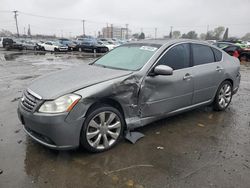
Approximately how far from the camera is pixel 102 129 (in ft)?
9.30

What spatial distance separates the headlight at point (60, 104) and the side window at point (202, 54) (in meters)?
2.42

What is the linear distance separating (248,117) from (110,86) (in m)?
3.24

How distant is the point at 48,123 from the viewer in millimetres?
2436

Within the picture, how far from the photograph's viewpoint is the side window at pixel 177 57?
3.36 meters

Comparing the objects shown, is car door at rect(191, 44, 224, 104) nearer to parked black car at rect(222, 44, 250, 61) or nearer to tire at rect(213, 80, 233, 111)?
tire at rect(213, 80, 233, 111)

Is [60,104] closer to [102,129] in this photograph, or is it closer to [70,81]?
[70,81]

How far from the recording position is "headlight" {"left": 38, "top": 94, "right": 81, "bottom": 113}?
97.3 inches

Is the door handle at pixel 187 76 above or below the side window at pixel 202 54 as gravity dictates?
below

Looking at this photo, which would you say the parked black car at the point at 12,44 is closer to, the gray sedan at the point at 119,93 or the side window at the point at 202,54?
the gray sedan at the point at 119,93

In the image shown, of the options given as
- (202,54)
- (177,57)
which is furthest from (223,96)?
(177,57)

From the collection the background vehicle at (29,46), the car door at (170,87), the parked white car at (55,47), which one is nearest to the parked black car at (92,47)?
the parked white car at (55,47)

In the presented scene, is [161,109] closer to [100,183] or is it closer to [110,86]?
[110,86]

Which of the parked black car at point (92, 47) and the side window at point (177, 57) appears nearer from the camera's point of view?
the side window at point (177, 57)

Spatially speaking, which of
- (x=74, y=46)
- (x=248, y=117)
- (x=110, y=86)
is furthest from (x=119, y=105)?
(x=74, y=46)
